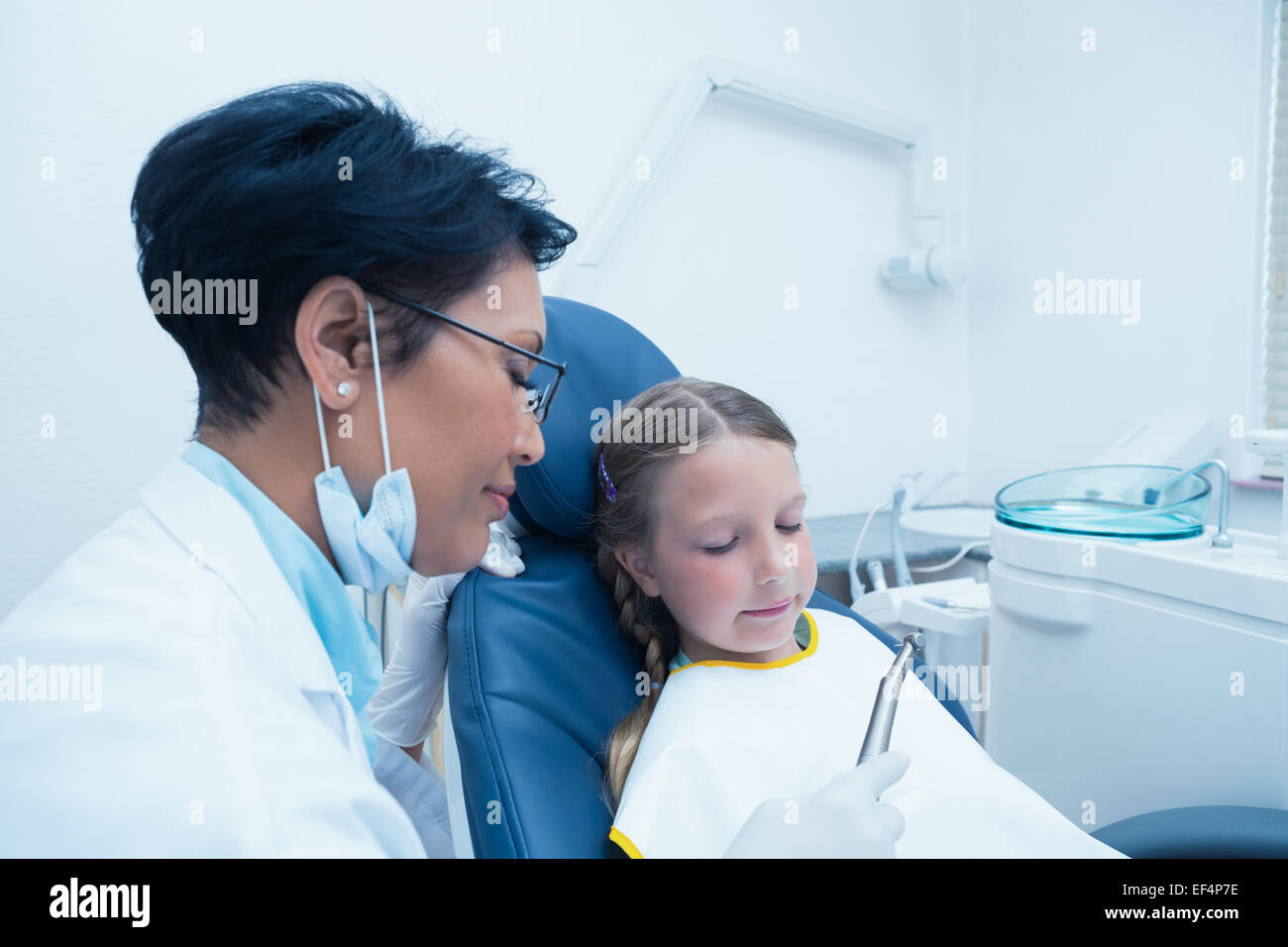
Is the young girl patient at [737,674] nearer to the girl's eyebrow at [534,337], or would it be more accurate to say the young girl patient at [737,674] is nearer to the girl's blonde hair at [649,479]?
the girl's blonde hair at [649,479]

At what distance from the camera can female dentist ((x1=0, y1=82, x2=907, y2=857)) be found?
480 mm

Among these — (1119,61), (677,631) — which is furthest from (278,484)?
(1119,61)

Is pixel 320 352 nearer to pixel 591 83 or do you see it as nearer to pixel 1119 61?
pixel 591 83

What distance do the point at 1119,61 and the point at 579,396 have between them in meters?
2.18

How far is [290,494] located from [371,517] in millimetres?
67

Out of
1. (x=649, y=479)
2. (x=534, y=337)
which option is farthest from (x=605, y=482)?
(x=534, y=337)

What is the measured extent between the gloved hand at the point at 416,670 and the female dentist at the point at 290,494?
0.90 feet

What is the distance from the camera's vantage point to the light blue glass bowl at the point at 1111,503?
39.8 inches

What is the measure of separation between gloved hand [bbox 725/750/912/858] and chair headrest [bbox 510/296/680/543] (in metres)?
0.46

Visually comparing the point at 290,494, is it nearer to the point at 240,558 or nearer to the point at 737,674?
the point at 240,558

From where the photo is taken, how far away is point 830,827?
685 mm

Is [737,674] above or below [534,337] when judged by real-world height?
below

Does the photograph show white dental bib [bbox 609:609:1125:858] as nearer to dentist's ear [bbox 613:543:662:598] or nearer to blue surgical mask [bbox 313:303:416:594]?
dentist's ear [bbox 613:543:662:598]
